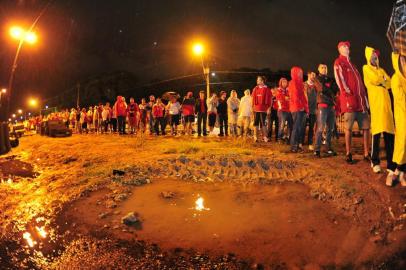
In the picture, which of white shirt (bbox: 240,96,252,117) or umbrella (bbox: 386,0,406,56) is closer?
umbrella (bbox: 386,0,406,56)

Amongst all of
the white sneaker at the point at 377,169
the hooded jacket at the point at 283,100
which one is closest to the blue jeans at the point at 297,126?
the hooded jacket at the point at 283,100

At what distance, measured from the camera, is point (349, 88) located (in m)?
6.88

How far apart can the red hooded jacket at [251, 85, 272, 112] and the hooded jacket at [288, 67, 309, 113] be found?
2012mm

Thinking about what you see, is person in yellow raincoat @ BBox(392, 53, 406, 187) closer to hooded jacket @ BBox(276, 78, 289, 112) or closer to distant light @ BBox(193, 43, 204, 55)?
hooded jacket @ BBox(276, 78, 289, 112)

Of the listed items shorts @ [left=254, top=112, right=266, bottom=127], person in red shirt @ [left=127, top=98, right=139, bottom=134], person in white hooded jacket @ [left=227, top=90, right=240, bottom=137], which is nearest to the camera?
shorts @ [left=254, top=112, right=266, bottom=127]

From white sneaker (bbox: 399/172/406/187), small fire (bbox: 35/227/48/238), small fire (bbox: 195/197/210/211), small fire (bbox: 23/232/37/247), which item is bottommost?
small fire (bbox: 23/232/37/247)

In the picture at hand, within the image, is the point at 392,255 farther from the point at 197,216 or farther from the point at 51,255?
the point at 51,255

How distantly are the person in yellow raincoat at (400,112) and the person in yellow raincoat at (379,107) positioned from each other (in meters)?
0.17

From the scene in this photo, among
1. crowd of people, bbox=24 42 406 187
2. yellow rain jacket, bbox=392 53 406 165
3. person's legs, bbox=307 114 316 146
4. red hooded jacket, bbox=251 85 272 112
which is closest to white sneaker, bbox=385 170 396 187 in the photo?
crowd of people, bbox=24 42 406 187

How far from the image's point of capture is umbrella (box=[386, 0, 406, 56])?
35.3 feet

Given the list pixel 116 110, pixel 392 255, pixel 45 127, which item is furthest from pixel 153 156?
pixel 45 127

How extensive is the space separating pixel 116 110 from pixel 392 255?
15.7 m

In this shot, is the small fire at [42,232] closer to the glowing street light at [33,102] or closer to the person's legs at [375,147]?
the person's legs at [375,147]

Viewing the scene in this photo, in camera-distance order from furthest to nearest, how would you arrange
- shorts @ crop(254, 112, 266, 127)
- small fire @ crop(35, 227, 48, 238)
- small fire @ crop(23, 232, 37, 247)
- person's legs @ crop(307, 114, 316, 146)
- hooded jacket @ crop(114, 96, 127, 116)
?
hooded jacket @ crop(114, 96, 127, 116), shorts @ crop(254, 112, 266, 127), person's legs @ crop(307, 114, 316, 146), small fire @ crop(35, 227, 48, 238), small fire @ crop(23, 232, 37, 247)
